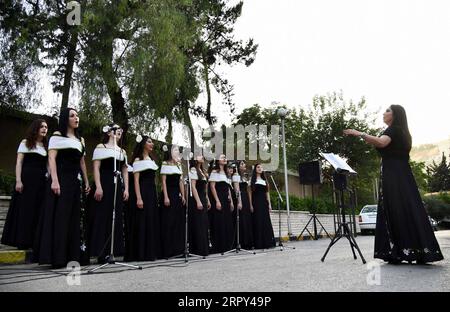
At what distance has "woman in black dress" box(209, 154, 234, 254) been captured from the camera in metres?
8.77

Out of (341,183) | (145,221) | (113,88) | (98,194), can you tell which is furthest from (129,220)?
(113,88)

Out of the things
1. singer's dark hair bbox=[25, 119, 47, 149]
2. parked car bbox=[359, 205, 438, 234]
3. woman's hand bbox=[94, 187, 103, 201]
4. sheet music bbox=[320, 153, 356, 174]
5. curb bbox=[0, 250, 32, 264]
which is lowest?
curb bbox=[0, 250, 32, 264]

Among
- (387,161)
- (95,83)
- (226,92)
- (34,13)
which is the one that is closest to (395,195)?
(387,161)

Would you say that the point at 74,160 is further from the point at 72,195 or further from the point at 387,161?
the point at 387,161

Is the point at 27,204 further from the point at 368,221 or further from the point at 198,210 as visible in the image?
the point at 368,221

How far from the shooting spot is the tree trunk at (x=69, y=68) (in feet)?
36.1

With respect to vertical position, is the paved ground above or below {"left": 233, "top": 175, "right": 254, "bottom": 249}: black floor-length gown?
below

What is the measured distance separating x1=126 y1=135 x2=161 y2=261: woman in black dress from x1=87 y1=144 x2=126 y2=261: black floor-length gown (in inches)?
21.8

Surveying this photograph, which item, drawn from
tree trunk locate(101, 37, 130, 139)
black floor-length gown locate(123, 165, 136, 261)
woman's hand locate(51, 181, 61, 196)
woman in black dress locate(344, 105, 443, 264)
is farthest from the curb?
tree trunk locate(101, 37, 130, 139)

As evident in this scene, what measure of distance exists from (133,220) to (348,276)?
3.98 meters

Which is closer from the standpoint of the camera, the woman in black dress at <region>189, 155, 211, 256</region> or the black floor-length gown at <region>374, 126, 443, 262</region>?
the black floor-length gown at <region>374, 126, 443, 262</region>

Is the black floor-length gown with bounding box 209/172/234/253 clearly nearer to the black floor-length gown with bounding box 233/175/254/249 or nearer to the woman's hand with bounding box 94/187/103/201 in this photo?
the black floor-length gown with bounding box 233/175/254/249

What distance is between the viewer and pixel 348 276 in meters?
4.08
